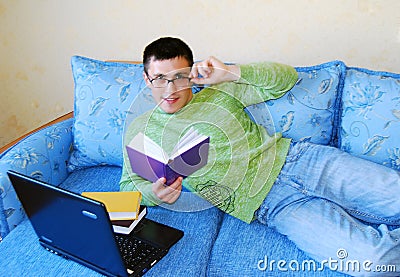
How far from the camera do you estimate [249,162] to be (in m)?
1.64

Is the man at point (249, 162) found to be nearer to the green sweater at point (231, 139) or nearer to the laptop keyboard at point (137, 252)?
the green sweater at point (231, 139)

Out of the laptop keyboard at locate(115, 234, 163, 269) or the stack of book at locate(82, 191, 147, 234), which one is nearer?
the laptop keyboard at locate(115, 234, 163, 269)

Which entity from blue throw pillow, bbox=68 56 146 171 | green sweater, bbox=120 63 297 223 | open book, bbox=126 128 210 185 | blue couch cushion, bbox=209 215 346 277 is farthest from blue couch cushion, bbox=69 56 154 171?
blue couch cushion, bbox=209 215 346 277

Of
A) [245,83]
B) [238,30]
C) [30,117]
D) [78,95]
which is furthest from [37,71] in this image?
[245,83]

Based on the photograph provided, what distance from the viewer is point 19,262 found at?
55.8 inches

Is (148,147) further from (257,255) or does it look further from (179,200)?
(257,255)

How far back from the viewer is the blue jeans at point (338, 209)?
1356 millimetres

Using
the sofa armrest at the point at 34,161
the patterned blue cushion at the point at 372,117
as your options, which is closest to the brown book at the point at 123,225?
the sofa armrest at the point at 34,161

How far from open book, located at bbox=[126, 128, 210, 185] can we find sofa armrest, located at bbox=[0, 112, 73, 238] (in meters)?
0.39

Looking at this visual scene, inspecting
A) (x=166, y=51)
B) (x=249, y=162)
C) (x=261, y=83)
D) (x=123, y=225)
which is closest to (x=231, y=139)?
(x=249, y=162)

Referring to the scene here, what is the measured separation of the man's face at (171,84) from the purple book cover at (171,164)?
0.62 feet

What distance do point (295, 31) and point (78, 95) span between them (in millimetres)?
940

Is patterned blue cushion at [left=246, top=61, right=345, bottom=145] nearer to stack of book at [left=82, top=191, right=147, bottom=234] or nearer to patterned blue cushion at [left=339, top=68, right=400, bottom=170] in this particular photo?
patterned blue cushion at [left=339, top=68, right=400, bottom=170]

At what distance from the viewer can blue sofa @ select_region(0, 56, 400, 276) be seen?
4.62ft
